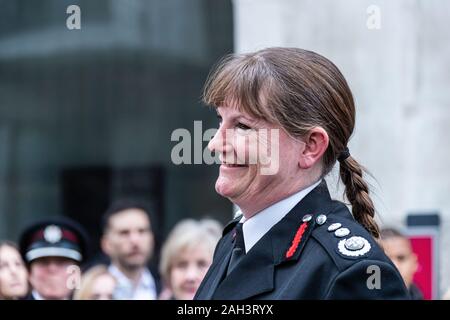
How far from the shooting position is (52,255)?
5289mm

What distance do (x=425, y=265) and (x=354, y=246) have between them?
3233 mm

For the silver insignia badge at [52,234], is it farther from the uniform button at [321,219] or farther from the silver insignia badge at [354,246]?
the silver insignia badge at [354,246]

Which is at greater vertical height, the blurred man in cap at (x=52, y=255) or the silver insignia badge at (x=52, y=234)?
the silver insignia badge at (x=52, y=234)

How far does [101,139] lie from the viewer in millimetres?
9336

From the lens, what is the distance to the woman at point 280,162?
2.35 m

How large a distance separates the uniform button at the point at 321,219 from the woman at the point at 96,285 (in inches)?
110

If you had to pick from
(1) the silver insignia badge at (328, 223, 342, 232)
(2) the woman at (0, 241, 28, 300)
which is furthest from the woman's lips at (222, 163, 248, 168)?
(2) the woman at (0, 241, 28, 300)

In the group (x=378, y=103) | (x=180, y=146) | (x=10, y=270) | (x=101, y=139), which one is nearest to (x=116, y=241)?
(x=10, y=270)

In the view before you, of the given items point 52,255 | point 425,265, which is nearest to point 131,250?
point 52,255

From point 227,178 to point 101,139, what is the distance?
7021 millimetres

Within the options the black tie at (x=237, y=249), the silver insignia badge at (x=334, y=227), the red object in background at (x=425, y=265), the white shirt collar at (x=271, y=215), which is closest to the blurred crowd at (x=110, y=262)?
the red object in background at (x=425, y=265)

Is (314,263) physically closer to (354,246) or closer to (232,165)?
(354,246)

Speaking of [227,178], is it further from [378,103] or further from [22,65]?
[22,65]
